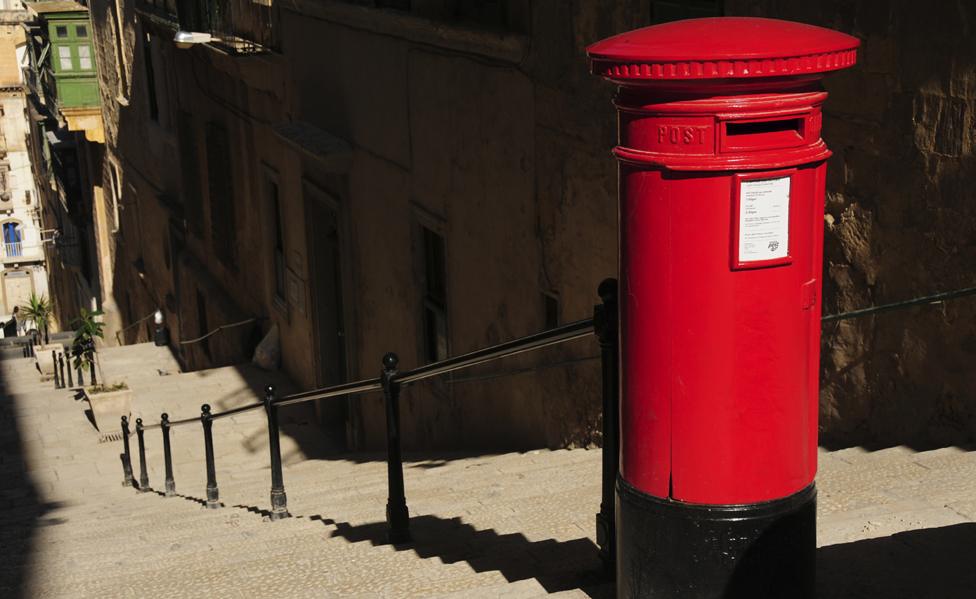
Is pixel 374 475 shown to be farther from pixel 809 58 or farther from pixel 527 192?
pixel 809 58

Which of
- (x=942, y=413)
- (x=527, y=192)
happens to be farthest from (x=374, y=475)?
(x=942, y=413)

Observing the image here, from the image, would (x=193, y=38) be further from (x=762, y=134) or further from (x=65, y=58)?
(x=65, y=58)

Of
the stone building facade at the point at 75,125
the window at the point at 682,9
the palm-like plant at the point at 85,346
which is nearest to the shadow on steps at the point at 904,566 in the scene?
the window at the point at 682,9

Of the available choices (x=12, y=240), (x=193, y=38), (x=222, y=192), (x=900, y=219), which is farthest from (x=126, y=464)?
(x=12, y=240)

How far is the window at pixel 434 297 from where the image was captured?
33.3ft

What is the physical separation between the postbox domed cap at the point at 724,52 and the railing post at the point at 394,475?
2.65m

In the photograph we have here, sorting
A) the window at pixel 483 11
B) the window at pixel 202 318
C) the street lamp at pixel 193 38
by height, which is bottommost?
the window at pixel 202 318

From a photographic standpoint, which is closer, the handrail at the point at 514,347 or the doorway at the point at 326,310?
the handrail at the point at 514,347

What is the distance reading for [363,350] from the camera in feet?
39.9

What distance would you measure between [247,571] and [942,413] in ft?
9.26

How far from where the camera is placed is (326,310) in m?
13.7

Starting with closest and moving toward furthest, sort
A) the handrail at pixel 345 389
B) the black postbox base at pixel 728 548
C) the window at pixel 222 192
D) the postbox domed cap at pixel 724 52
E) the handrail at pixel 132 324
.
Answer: the postbox domed cap at pixel 724 52, the black postbox base at pixel 728 548, the handrail at pixel 345 389, the window at pixel 222 192, the handrail at pixel 132 324

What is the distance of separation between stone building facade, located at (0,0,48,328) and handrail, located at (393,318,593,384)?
57.5m

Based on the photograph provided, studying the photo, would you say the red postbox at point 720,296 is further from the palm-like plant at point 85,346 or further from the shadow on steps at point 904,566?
the palm-like plant at point 85,346
